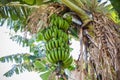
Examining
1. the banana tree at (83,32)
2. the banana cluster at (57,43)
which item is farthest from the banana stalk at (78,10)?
the banana cluster at (57,43)

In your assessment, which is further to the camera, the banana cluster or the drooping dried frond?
the drooping dried frond

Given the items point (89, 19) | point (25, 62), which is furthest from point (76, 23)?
point (25, 62)

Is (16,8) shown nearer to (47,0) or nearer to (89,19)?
(47,0)

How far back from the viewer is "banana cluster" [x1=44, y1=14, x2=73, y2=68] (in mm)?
843

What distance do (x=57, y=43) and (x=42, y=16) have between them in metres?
0.21

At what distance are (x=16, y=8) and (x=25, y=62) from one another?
94 centimetres

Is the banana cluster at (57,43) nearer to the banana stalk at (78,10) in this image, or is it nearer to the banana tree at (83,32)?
the banana tree at (83,32)

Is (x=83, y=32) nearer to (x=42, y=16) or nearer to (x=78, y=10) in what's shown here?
(x=78, y=10)

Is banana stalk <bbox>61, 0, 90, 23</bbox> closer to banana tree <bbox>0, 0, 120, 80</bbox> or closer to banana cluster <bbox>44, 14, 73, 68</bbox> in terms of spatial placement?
banana tree <bbox>0, 0, 120, 80</bbox>

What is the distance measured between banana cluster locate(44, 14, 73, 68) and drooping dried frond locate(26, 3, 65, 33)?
0.06m

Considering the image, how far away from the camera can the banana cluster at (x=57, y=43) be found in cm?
84

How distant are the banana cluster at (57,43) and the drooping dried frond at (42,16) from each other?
6 centimetres

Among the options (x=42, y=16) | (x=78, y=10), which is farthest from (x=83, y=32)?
(x=42, y=16)

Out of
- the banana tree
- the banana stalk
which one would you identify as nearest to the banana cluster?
the banana tree
